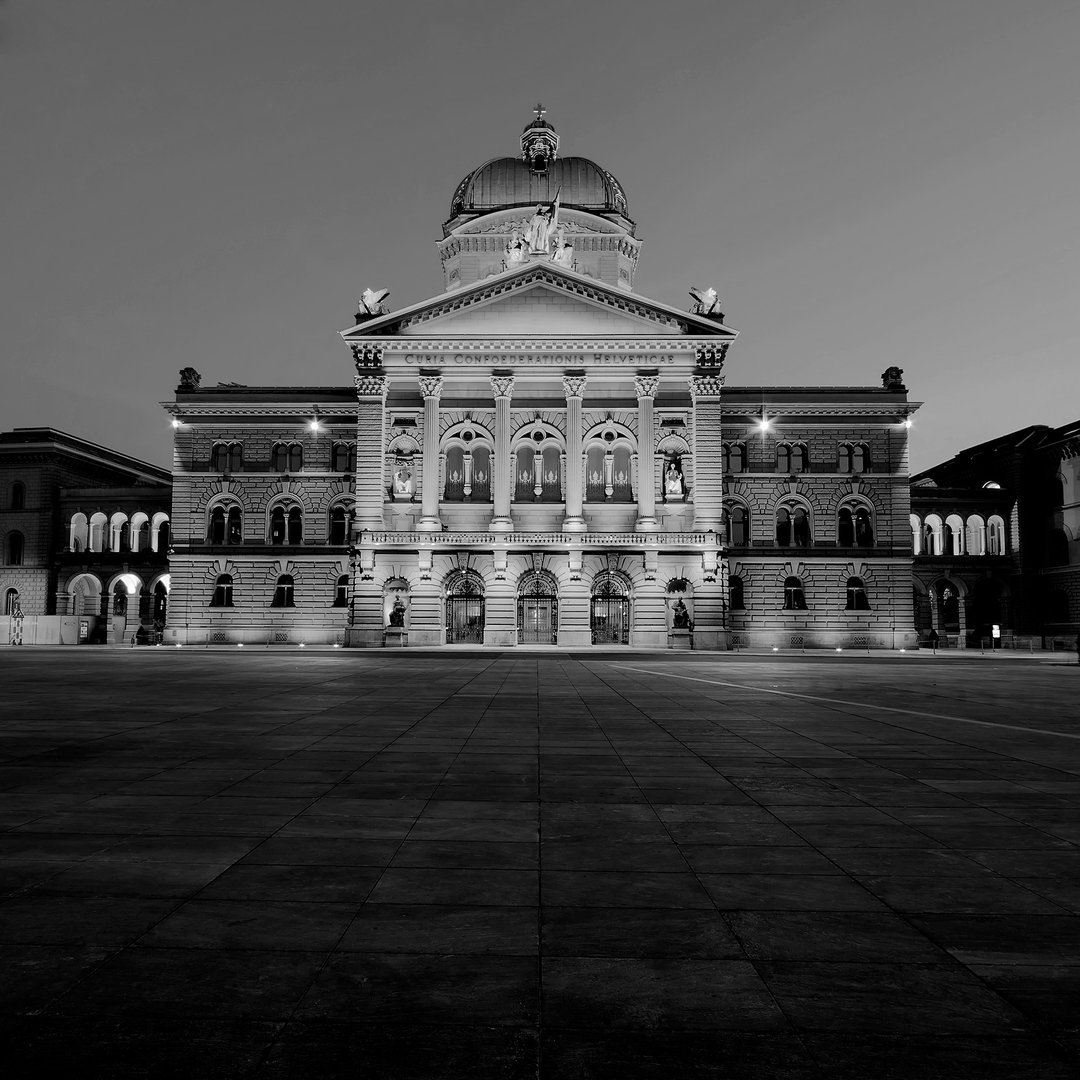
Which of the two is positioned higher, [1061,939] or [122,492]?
[122,492]

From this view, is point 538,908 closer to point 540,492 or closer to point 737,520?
point 540,492

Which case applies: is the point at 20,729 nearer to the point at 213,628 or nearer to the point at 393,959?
the point at 393,959

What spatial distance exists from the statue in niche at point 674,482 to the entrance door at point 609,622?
7146 mm

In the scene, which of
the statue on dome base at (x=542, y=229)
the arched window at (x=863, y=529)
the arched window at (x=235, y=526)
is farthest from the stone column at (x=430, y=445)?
the arched window at (x=863, y=529)

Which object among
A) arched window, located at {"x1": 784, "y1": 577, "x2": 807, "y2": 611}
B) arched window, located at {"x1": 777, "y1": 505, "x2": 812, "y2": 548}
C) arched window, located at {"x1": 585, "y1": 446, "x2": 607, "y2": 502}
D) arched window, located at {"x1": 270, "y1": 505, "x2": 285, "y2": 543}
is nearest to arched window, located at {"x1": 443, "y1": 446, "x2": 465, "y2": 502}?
arched window, located at {"x1": 585, "y1": 446, "x2": 607, "y2": 502}

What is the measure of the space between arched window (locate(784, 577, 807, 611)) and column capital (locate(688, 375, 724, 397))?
43.3 feet

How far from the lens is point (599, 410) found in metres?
56.7

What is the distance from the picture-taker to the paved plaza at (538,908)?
3693 mm

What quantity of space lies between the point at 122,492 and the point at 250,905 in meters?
68.5

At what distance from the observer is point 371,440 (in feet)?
187

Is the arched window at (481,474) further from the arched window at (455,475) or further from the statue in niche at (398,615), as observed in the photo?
the statue in niche at (398,615)

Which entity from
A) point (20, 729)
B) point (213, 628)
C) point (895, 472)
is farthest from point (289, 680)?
point (895, 472)

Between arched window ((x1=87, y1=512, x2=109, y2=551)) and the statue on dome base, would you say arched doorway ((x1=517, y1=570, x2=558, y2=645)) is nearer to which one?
the statue on dome base

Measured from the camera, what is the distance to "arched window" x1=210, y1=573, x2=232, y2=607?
6131 centimetres
